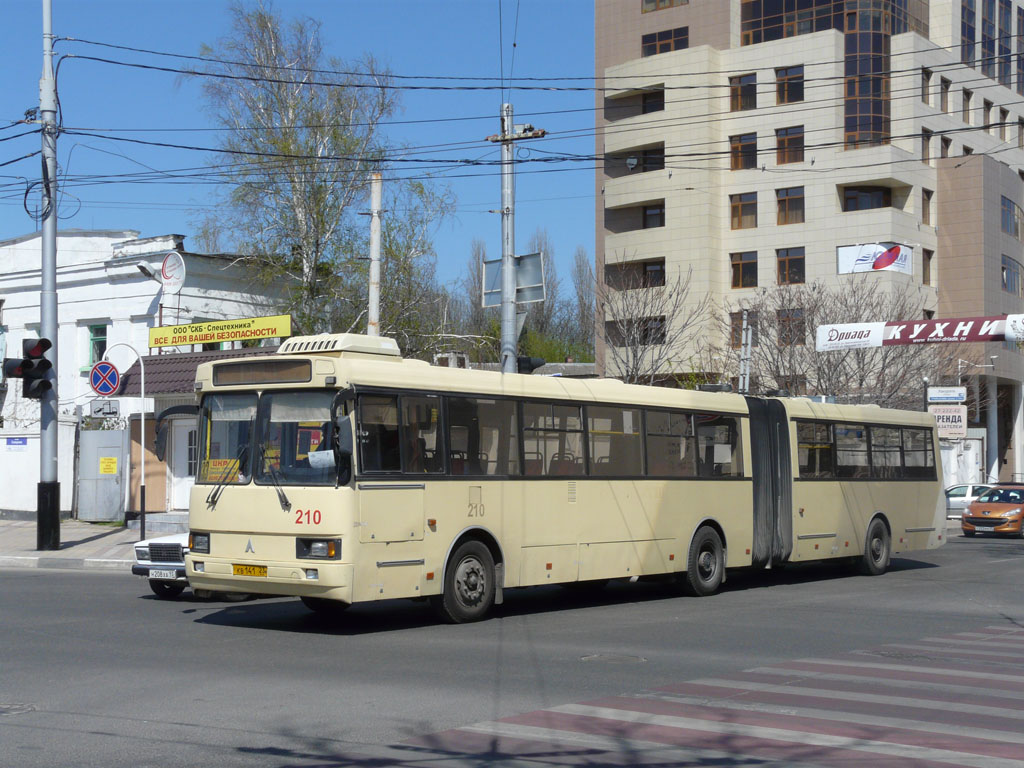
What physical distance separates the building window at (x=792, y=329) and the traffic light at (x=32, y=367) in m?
29.0

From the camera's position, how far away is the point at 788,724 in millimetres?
8164

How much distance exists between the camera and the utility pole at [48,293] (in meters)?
Answer: 24.6

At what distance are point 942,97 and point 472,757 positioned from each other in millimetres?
57385

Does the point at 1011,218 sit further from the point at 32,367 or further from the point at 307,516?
the point at 307,516

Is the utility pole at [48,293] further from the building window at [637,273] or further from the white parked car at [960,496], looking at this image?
the building window at [637,273]

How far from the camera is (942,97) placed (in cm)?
5809

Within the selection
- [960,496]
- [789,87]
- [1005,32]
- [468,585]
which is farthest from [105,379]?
[1005,32]

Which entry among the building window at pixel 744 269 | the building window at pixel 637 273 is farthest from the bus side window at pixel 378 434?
the building window at pixel 744 269

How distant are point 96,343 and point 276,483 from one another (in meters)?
24.9

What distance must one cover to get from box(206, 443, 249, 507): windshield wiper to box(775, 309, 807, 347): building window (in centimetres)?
3464

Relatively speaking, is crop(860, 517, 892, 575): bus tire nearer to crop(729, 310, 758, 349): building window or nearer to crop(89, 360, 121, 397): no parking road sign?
crop(89, 360, 121, 397): no parking road sign

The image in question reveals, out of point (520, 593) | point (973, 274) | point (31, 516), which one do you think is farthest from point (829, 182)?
point (520, 593)

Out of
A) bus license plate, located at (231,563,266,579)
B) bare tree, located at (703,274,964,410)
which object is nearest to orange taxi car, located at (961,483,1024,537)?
bare tree, located at (703,274,964,410)

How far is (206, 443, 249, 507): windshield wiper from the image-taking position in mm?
13219
